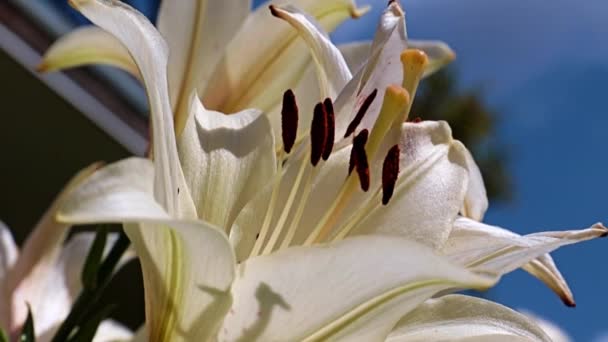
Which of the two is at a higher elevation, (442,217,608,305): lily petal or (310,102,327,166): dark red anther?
(310,102,327,166): dark red anther

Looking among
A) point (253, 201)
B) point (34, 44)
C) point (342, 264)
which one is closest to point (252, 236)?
point (253, 201)

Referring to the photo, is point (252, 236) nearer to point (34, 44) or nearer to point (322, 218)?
point (322, 218)

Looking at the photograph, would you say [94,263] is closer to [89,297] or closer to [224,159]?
[89,297]

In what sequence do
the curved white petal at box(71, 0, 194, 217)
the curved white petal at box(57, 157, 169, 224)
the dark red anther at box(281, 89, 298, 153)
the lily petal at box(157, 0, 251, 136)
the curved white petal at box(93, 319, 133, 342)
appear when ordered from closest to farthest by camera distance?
the curved white petal at box(57, 157, 169, 224)
the curved white petal at box(71, 0, 194, 217)
the dark red anther at box(281, 89, 298, 153)
the lily petal at box(157, 0, 251, 136)
the curved white petal at box(93, 319, 133, 342)

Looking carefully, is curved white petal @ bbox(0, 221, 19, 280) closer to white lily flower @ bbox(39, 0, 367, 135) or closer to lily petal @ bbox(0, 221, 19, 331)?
lily petal @ bbox(0, 221, 19, 331)

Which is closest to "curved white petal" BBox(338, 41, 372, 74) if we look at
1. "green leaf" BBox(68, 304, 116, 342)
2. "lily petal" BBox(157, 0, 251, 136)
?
"lily petal" BBox(157, 0, 251, 136)

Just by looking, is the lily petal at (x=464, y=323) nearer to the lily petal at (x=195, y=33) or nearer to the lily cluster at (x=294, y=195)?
the lily cluster at (x=294, y=195)

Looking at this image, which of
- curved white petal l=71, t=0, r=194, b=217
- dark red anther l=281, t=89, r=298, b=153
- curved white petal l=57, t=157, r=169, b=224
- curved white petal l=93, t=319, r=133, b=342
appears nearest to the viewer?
curved white petal l=57, t=157, r=169, b=224
